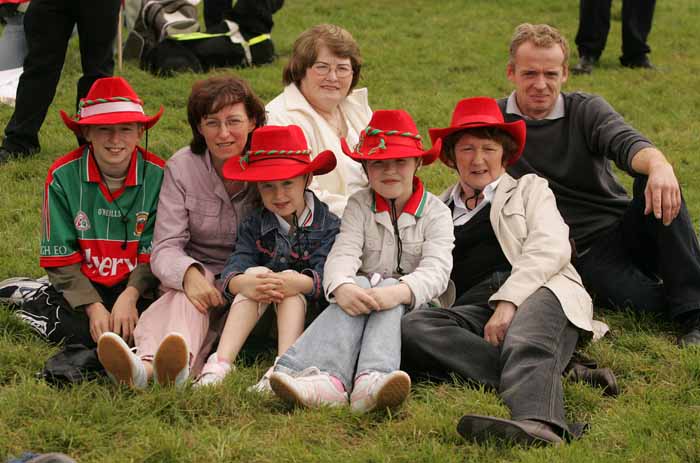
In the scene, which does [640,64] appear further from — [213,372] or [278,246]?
[213,372]

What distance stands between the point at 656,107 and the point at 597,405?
6.12 m

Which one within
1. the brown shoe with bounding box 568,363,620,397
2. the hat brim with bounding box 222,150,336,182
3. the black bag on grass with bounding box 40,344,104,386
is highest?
the hat brim with bounding box 222,150,336,182

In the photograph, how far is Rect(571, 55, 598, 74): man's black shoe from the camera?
10.3 m

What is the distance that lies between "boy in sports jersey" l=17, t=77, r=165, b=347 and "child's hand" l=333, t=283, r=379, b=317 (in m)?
0.99

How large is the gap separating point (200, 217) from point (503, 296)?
1405 millimetres

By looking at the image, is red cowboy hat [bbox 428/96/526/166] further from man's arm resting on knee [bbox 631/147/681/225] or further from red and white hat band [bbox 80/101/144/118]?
red and white hat band [bbox 80/101/144/118]

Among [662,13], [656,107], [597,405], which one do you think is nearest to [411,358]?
[597,405]

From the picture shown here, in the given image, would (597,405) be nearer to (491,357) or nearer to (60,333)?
(491,357)

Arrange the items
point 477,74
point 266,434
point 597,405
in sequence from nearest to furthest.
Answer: point 266,434
point 597,405
point 477,74

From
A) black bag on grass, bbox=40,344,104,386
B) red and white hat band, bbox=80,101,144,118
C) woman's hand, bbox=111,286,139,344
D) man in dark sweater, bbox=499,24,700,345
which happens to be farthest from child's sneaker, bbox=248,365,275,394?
man in dark sweater, bbox=499,24,700,345

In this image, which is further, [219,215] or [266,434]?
[219,215]

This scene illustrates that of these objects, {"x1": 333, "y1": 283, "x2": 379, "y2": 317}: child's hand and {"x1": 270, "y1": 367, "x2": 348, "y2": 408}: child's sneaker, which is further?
{"x1": 333, "y1": 283, "x2": 379, "y2": 317}: child's hand

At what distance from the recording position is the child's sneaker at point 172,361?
3.74 m

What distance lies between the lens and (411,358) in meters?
4.05
